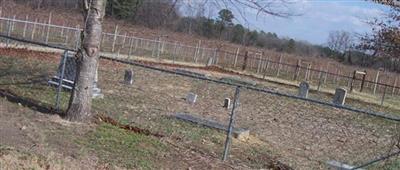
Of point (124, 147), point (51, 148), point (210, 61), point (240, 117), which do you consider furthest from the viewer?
point (210, 61)

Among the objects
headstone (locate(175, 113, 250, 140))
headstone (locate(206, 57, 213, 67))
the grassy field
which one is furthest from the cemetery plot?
headstone (locate(206, 57, 213, 67))

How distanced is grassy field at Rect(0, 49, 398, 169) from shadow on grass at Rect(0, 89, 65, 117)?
21 cm

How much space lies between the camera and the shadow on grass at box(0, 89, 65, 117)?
10367mm

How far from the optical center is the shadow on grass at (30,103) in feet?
34.0

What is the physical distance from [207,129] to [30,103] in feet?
11.3

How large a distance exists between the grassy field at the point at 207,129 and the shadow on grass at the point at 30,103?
0.70 feet

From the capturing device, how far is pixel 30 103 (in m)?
10.9

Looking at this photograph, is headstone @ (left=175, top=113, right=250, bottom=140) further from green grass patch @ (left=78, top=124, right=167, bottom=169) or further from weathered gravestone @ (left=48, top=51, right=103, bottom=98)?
green grass patch @ (left=78, top=124, right=167, bottom=169)

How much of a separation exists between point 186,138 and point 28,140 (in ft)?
10.6

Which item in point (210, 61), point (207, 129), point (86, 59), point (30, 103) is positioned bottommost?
point (210, 61)

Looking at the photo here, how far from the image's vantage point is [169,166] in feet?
25.9

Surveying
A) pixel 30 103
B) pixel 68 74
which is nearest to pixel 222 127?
pixel 30 103

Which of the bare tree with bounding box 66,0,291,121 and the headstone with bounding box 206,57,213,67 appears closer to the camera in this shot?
the bare tree with bounding box 66,0,291,121

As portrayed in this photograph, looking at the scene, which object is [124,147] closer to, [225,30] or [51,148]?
[51,148]
